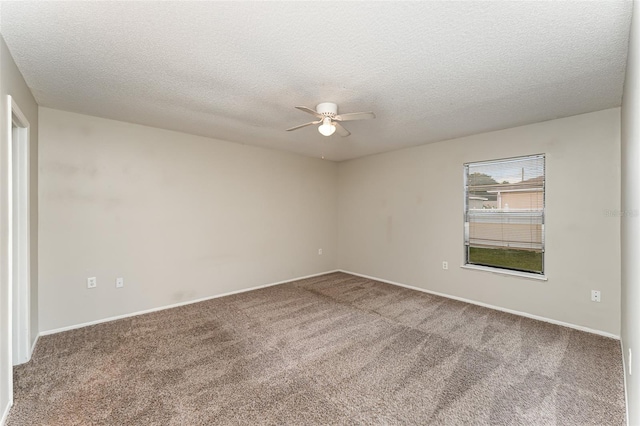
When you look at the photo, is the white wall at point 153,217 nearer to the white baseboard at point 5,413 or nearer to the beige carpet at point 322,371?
the beige carpet at point 322,371

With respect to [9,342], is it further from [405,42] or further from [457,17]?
[457,17]

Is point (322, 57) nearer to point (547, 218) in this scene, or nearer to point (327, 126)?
point (327, 126)

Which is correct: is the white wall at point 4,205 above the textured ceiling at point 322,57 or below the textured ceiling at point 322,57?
below

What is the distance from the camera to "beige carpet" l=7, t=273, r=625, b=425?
6.01ft

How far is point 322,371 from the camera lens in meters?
2.31

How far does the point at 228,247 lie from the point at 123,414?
2.70 meters

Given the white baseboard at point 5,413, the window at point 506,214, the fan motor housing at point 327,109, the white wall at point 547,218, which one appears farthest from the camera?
the window at point 506,214

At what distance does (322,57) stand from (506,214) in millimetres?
3308

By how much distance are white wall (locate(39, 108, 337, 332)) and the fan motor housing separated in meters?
2.20

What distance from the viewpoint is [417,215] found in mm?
4590

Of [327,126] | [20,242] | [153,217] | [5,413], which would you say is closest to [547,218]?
[327,126]

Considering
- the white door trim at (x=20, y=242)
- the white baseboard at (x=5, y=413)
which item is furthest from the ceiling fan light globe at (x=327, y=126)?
the white baseboard at (x=5, y=413)

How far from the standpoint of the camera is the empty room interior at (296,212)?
69.0 inches

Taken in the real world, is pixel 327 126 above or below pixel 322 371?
above
